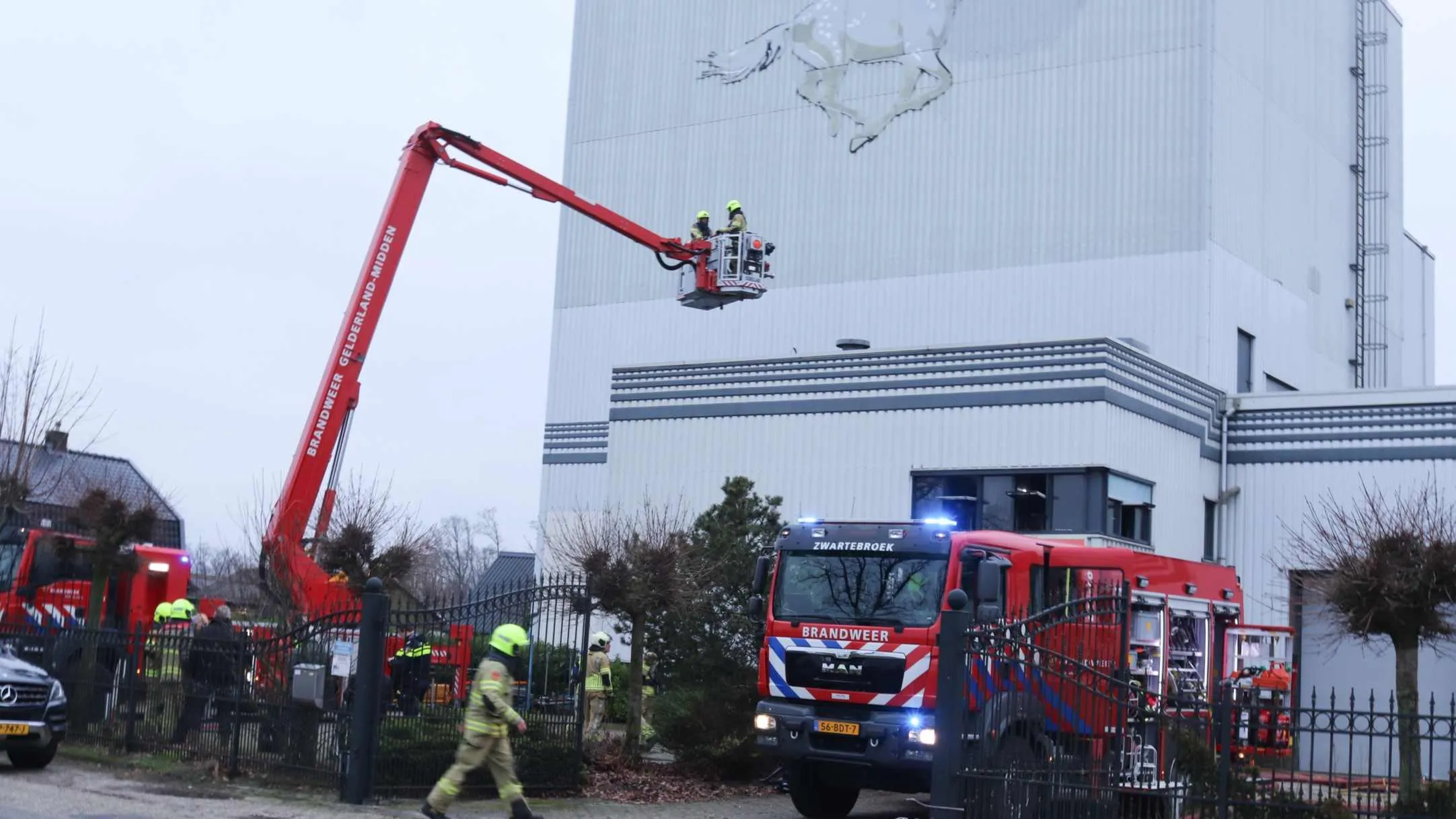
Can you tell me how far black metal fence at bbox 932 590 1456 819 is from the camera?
12375 mm

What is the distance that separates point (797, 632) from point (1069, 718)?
11.4 feet

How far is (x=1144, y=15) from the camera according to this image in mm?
33344

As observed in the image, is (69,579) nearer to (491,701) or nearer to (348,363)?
(348,363)

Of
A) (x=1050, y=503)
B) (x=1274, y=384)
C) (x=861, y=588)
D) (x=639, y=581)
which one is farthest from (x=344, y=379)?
(x=1274, y=384)

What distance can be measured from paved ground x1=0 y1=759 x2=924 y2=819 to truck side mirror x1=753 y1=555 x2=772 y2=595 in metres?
2.52

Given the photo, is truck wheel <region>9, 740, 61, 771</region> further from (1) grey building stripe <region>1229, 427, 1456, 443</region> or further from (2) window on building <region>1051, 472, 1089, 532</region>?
(1) grey building stripe <region>1229, 427, 1456, 443</region>

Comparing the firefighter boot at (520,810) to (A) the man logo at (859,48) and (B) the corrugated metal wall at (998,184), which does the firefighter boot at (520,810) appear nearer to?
(B) the corrugated metal wall at (998,184)

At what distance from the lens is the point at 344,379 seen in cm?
2252

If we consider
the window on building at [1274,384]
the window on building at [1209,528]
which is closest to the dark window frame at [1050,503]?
the window on building at [1209,528]

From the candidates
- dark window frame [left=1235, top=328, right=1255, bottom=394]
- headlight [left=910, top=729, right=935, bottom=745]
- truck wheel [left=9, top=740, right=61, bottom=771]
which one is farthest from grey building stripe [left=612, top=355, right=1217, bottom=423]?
truck wheel [left=9, top=740, right=61, bottom=771]

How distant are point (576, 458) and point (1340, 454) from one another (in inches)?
735

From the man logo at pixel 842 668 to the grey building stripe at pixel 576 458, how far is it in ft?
73.4

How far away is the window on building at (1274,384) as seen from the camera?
33.9 meters

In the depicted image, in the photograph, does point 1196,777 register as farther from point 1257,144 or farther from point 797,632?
point 1257,144
